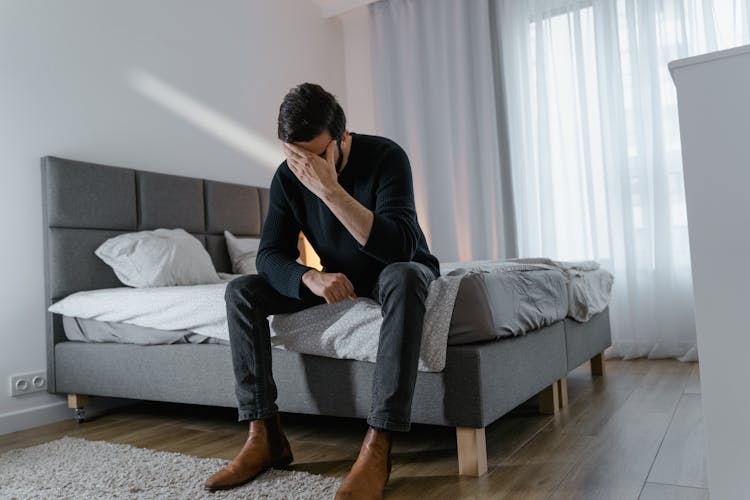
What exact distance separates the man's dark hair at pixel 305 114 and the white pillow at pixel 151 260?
125 cm

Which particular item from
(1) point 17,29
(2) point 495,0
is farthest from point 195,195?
(2) point 495,0

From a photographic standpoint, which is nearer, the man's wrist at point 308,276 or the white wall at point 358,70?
the man's wrist at point 308,276

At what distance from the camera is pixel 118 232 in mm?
2814

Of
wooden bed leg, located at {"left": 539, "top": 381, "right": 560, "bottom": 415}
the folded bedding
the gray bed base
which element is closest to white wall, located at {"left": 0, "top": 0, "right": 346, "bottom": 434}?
the gray bed base

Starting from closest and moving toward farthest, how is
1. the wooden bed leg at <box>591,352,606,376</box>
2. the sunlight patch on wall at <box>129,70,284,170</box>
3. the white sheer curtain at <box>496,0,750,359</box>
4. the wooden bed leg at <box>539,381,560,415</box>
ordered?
1. the wooden bed leg at <box>539,381,560,415</box>
2. the wooden bed leg at <box>591,352,606,376</box>
3. the sunlight patch on wall at <box>129,70,284,170</box>
4. the white sheer curtain at <box>496,0,750,359</box>

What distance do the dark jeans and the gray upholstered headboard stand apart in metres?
1.23

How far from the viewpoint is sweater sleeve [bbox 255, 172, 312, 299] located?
1752 mm

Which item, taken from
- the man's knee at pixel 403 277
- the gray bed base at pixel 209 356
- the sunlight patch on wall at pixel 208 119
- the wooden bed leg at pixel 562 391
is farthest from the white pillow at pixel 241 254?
the man's knee at pixel 403 277

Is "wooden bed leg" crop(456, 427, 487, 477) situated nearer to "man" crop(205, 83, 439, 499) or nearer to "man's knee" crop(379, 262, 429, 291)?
"man" crop(205, 83, 439, 499)

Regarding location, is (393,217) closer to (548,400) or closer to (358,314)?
(358,314)

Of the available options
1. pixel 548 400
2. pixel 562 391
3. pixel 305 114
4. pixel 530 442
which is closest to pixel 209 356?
pixel 305 114

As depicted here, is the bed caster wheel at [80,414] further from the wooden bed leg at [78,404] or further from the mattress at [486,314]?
the mattress at [486,314]

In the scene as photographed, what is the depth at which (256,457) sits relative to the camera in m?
1.60

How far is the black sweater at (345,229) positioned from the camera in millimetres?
1624
